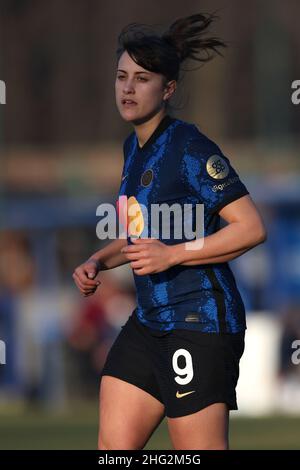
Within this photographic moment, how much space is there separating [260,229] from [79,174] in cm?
2671

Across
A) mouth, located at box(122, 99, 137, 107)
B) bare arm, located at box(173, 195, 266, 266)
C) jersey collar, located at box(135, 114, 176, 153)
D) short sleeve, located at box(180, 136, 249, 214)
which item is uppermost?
mouth, located at box(122, 99, 137, 107)

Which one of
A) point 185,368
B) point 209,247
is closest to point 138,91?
point 209,247

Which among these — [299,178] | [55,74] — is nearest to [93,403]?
[299,178]

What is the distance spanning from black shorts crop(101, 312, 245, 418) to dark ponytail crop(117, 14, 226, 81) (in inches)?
47.0


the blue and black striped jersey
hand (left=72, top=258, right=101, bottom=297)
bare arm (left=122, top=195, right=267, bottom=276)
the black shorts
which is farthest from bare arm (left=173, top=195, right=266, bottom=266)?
hand (left=72, top=258, right=101, bottom=297)

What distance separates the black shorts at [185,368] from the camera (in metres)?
6.24

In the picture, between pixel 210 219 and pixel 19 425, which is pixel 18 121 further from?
pixel 210 219

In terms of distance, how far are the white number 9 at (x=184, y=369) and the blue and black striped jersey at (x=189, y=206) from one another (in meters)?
0.12

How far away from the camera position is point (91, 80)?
5428 cm

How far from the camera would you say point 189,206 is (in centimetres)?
632

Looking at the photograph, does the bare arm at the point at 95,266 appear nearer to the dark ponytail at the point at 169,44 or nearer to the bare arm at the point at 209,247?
the bare arm at the point at 209,247

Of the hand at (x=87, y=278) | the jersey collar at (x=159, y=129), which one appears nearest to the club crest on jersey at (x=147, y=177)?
the jersey collar at (x=159, y=129)

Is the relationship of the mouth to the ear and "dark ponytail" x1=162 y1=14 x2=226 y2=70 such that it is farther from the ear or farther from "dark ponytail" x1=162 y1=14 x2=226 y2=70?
"dark ponytail" x1=162 y1=14 x2=226 y2=70

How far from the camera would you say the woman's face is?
6.43 m
